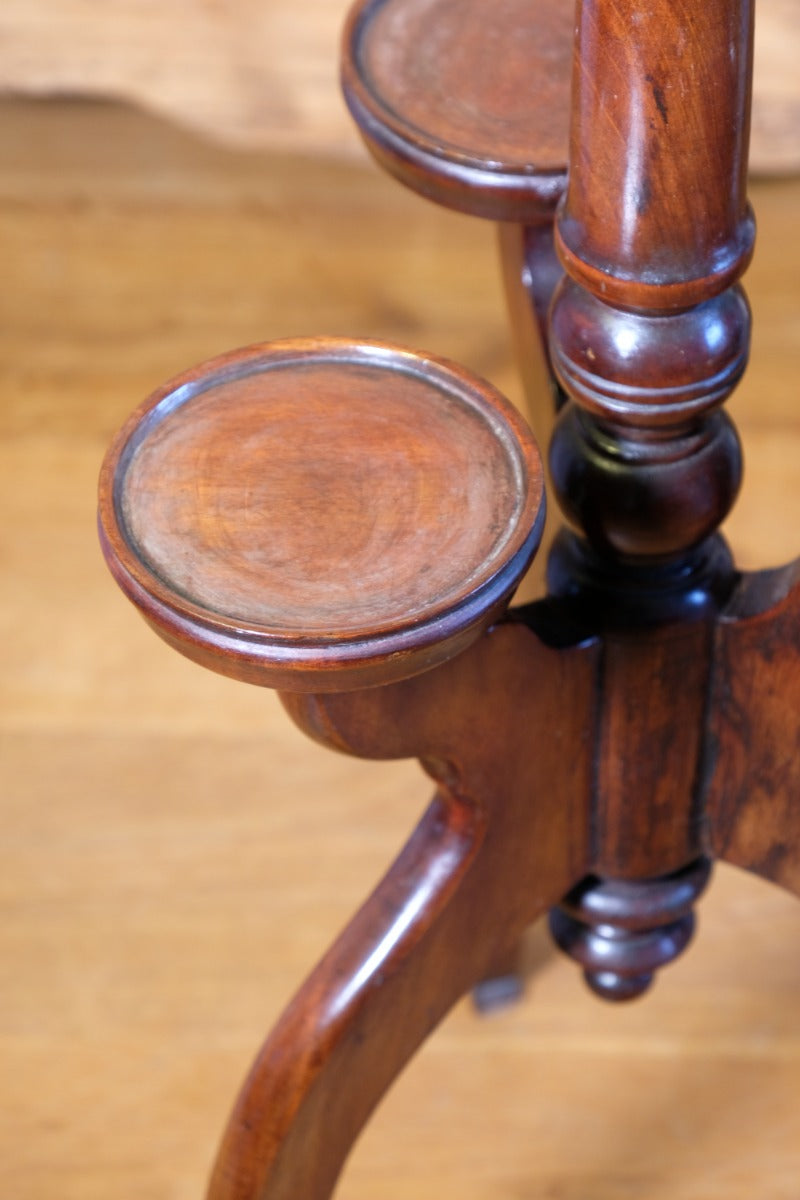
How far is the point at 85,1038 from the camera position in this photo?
1.03m

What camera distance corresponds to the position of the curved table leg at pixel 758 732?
0.74m

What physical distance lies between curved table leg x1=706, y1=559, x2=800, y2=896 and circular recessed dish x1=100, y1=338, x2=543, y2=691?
165 millimetres

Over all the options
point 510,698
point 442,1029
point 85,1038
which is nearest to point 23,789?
point 85,1038

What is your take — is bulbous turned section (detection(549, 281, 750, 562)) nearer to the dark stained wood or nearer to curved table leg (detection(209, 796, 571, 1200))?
Answer: the dark stained wood

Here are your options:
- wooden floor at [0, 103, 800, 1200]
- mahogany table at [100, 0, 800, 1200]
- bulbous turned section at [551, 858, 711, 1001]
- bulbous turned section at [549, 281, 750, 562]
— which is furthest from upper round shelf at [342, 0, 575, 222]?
wooden floor at [0, 103, 800, 1200]

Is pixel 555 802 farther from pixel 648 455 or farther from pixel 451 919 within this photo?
pixel 648 455

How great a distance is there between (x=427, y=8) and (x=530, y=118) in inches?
4.7

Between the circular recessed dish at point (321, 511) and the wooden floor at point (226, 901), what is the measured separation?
486 millimetres

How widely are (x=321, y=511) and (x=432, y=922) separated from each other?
0.24 m

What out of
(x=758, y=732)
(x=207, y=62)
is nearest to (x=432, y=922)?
(x=758, y=732)

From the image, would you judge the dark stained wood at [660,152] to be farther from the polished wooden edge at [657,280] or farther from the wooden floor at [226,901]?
the wooden floor at [226,901]

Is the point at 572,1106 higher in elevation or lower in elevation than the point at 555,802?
lower

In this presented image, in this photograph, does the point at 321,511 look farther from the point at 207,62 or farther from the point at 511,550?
the point at 207,62

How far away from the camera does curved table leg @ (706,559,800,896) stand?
74 cm
